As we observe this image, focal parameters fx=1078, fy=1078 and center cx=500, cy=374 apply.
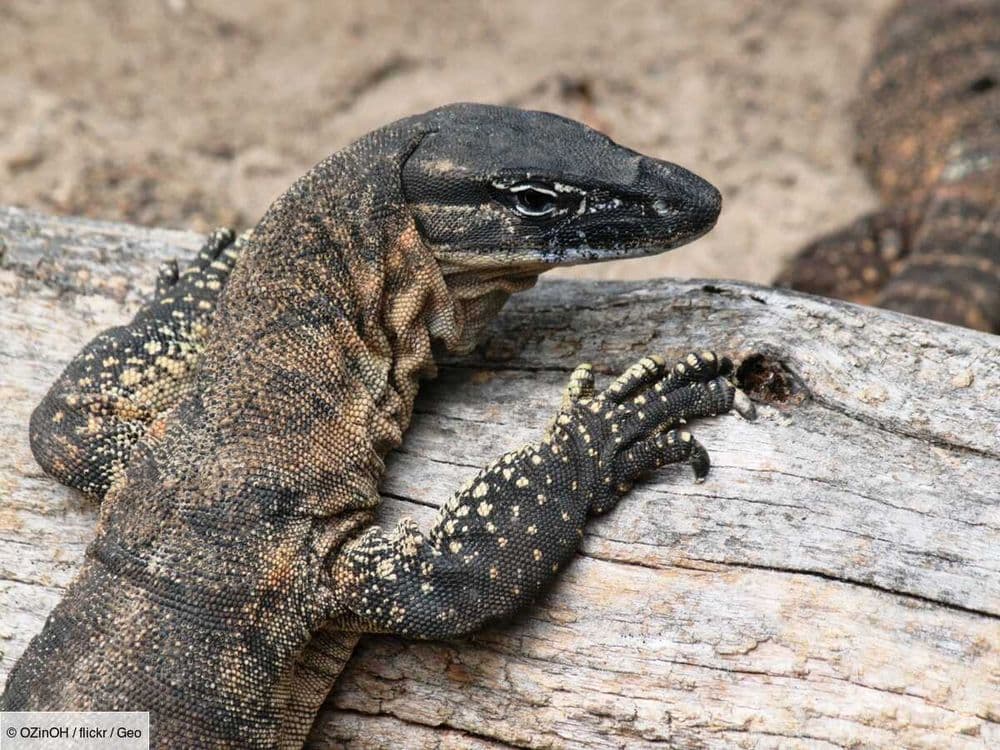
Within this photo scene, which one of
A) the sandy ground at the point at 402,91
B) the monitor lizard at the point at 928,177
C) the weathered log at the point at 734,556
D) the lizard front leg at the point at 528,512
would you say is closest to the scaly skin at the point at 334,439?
the lizard front leg at the point at 528,512

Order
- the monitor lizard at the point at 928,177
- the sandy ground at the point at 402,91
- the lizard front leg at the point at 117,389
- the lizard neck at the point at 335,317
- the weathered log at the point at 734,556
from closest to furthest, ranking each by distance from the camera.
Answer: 1. the weathered log at the point at 734,556
2. the lizard neck at the point at 335,317
3. the lizard front leg at the point at 117,389
4. the monitor lizard at the point at 928,177
5. the sandy ground at the point at 402,91

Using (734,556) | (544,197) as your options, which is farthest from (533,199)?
(734,556)

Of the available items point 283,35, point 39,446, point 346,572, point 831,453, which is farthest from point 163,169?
point 831,453

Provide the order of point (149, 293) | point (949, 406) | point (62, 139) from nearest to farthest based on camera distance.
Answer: point (949, 406), point (149, 293), point (62, 139)

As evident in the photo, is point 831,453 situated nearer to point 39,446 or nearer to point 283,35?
point 39,446

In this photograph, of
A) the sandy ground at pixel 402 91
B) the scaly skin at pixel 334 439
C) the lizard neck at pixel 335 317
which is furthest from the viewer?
the sandy ground at pixel 402 91

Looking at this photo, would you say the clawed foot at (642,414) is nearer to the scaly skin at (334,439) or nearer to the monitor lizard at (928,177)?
the scaly skin at (334,439)

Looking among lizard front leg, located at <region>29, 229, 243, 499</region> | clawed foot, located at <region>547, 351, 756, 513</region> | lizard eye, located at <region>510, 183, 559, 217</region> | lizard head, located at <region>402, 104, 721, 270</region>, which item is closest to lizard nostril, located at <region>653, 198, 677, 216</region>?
lizard head, located at <region>402, 104, 721, 270</region>

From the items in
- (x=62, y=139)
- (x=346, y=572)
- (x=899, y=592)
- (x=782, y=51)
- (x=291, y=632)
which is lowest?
(x=291, y=632)
